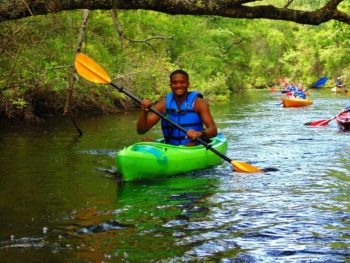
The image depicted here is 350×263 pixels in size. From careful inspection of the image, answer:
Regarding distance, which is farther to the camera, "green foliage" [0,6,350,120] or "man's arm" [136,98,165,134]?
"green foliage" [0,6,350,120]

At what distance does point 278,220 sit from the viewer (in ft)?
15.5

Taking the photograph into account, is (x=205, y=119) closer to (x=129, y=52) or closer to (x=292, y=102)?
(x=129, y=52)

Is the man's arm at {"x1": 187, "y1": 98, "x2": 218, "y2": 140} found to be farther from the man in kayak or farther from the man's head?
the man's head

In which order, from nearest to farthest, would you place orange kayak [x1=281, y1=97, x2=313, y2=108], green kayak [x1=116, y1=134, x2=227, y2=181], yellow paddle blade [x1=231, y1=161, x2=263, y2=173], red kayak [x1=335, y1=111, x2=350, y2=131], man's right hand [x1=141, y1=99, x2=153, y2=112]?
green kayak [x1=116, y1=134, x2=227, y2=181] → man's right hand [x1=141, y1=99, x2=153, y2=112] → yellow paddle blade [x1=231, y1=161, x2=263, y2=173] → red kayak [x1=335, y1=111, x2=350, y2=131] → orange kayak [x1=281, y1=97, x2=313, y2=108]

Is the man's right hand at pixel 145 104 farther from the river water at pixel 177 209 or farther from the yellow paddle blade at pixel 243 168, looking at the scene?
the yellow paddle blade at pixel 243 168

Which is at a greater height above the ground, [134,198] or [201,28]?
[201,28]

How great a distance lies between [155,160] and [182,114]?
79 cm

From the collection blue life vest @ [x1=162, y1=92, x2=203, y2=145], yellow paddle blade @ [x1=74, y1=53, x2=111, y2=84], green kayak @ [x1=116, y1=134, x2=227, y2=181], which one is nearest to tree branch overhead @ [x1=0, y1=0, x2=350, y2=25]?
green kayak @ [x1=116, y1=134, x2=227, y2=181]

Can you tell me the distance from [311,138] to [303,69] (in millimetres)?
41276

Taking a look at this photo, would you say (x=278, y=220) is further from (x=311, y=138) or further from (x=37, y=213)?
(x=311, y=138)

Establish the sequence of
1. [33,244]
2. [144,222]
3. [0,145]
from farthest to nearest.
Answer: [0,145]
[144,222]
[33,244]

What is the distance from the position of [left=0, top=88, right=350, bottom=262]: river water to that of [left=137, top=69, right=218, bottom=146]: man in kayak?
0.55 m

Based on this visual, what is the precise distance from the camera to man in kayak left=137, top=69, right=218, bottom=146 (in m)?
6.77

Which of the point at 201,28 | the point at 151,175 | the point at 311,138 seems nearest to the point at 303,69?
the point at 201,28
